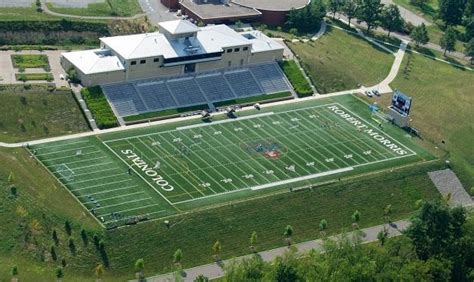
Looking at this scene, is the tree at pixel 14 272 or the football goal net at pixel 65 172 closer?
the tree at pixel 14 272

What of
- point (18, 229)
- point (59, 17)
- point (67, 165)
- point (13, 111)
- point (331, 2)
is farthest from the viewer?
point (331, 2)

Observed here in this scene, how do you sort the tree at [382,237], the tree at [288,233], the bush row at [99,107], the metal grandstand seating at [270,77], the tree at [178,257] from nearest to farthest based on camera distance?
the tree at [178,257], the tree at [288,233], the tree at [382,237], the bush row at [99,107], the metal grandstand seating at [270,77]

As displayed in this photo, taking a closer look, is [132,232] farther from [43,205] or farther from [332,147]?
[332,147]

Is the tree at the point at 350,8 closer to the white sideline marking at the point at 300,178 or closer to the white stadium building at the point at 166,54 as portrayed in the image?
the white stadium building at the point at 166,54

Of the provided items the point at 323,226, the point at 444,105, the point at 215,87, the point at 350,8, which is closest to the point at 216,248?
the point at 323,226

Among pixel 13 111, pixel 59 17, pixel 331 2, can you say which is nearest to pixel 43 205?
pixel 13 111

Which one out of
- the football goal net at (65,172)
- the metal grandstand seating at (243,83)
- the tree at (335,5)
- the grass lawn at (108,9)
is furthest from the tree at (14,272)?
the tree at (335,5)

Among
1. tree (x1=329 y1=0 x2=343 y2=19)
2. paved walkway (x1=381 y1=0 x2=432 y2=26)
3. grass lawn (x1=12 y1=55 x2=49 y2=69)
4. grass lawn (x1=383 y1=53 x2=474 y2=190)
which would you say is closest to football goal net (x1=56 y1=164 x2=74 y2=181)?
grass lawn (x1=12 y1=55 x2=49 y2=69)
